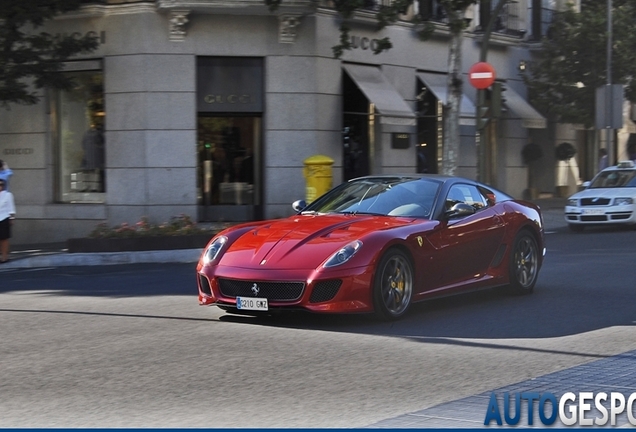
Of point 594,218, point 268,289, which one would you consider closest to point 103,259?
point 268,289

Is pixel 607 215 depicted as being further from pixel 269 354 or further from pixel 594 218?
pixel 269 354

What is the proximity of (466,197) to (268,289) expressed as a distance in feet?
9.26

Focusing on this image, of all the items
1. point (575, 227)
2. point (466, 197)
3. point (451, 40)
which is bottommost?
point (575, 227)

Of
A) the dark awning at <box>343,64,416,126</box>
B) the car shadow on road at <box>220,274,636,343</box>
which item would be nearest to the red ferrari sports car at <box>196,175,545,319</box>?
the car shadow on road at <box>220,274,636,343</box>

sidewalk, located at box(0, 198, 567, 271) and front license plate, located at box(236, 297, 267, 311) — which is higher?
front license plate, located at box(236, 297, 267, 311)

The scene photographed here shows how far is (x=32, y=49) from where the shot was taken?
2188 cm

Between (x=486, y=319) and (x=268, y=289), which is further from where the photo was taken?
(x=486, y=319)

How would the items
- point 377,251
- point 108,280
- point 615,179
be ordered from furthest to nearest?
point 615,179 → point 108,280 → point 377,251

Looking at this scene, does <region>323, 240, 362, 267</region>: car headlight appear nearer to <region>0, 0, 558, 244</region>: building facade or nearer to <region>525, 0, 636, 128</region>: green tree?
<region>0, 0, 558, 244</region>: building facade

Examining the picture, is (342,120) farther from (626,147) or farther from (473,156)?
(626,147)

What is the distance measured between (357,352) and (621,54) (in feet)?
85.7

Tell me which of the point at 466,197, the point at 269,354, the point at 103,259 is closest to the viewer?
the point at 269,354

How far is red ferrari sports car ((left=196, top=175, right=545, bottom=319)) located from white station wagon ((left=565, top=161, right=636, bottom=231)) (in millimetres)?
11410

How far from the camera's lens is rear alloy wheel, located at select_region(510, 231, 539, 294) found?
11.9 meters
